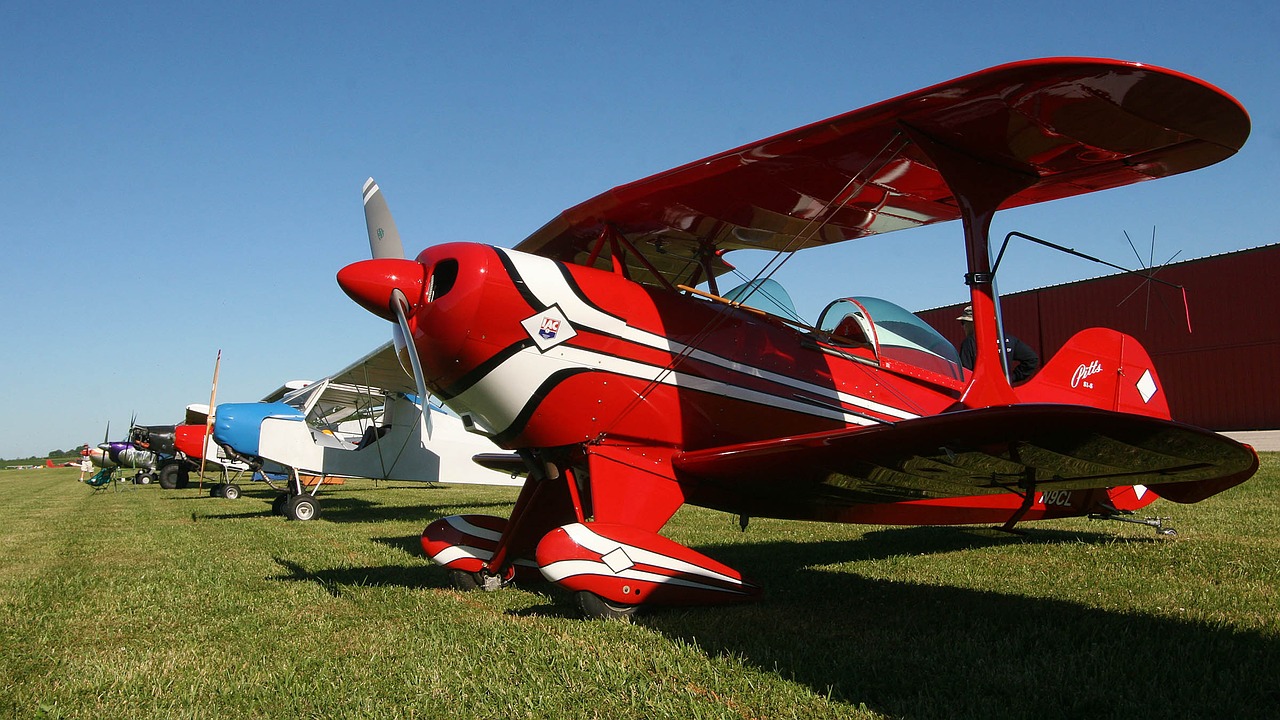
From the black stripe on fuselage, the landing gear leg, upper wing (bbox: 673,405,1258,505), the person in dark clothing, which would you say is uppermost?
the black stripe on fuselage

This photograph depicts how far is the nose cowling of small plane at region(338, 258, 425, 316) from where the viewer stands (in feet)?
15.1

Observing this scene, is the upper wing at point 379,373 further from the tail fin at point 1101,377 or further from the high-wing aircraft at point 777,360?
the tail fin at point 1101,377

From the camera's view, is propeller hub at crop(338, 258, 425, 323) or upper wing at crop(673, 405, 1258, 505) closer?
upper wing at crop(673, 405, 1258, 505)

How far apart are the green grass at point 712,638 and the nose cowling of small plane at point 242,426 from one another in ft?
22.1

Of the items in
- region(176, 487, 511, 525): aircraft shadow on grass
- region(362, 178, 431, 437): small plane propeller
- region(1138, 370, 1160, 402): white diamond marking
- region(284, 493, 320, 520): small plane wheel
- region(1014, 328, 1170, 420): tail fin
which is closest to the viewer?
region(362, 178, 431, 437): small plane propeller

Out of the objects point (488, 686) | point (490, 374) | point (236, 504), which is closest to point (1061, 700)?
point (488, 686)

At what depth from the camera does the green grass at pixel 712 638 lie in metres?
2.81

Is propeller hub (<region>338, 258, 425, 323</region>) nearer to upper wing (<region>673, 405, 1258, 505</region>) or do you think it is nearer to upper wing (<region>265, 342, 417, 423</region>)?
upper wing (<region>673, 405, 1258, 505</region>)

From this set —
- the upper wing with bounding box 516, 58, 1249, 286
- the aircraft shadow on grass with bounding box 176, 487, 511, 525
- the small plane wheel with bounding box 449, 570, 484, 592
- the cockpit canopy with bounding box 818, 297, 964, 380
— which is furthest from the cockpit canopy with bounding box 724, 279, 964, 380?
the aircraft shadow on grass with bounding box 176, 487, 511, 525

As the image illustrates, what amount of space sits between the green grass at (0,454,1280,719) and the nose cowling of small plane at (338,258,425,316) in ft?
5.91

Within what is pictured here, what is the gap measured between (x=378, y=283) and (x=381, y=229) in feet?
3.79

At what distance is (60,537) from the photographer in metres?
10.1

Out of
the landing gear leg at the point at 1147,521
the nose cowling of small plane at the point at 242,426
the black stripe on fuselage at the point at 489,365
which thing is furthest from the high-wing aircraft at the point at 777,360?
the nose cowling of small plane at the point at 242,426

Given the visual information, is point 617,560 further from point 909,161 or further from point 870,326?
point 909,161
